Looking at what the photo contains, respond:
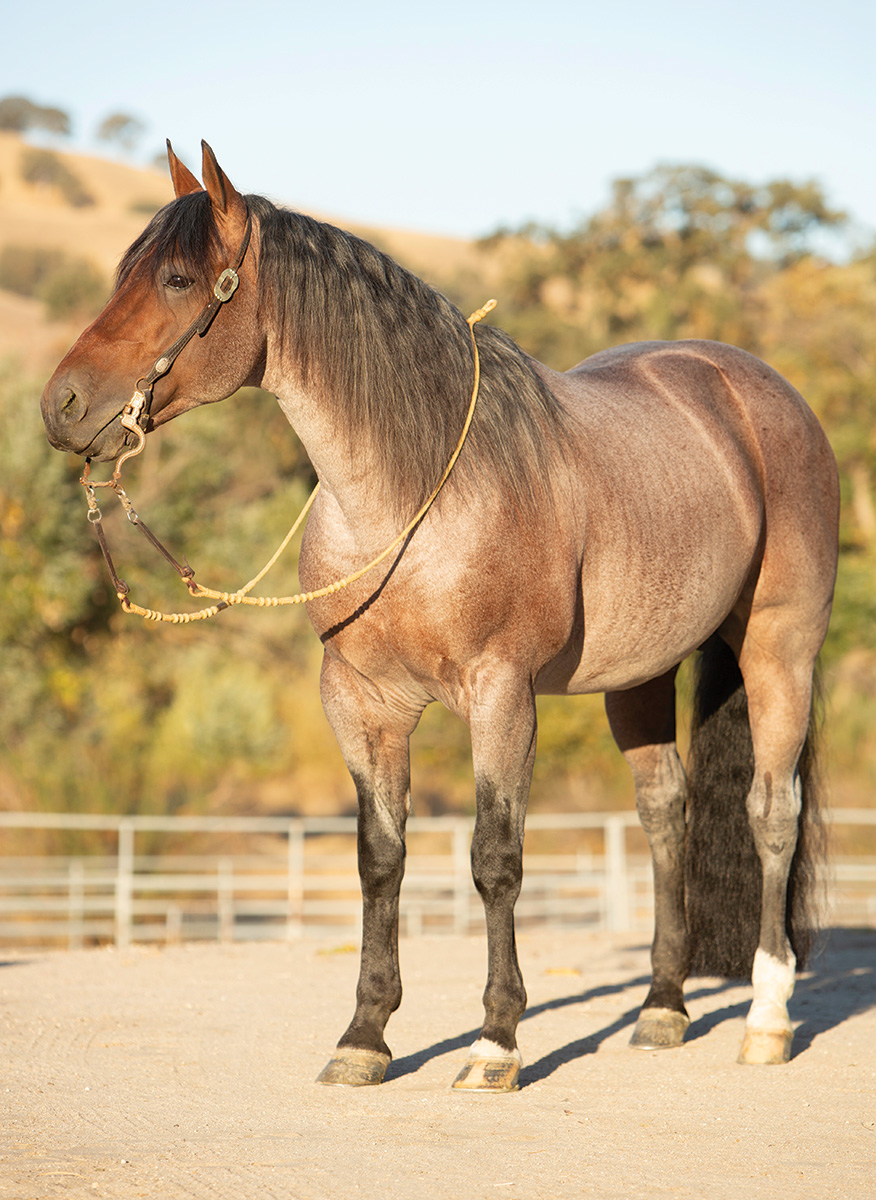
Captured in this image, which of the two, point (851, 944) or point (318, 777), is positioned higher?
point (851, 944)

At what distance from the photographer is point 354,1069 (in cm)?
398

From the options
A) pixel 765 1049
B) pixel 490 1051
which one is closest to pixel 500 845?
pixel 490 1051

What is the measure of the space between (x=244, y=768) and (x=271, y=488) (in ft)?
24.7

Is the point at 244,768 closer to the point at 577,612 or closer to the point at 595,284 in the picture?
the point at 577,612

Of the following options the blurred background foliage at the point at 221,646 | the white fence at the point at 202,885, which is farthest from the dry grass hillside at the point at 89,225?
the white fence at the point at 202,885

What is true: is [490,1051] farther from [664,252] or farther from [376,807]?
[664,252]

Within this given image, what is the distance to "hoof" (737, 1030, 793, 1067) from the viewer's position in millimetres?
4434

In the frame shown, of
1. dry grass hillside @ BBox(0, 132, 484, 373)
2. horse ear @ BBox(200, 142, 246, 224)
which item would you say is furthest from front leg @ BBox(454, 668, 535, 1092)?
dry grass hillside @ BBox(0, 132, 484, 373)

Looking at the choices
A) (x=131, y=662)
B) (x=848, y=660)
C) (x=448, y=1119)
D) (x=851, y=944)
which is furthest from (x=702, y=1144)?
(x=848, y=660)

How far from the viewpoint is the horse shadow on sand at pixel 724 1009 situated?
4.48 metres

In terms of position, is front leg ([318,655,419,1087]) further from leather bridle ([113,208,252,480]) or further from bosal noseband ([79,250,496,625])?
leather bridle ([113,208,252,480])

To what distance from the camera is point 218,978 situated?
6.73 meters

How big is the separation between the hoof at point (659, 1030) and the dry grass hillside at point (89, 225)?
53.6 metres

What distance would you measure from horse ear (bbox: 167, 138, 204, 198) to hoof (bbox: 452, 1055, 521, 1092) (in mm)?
2751
